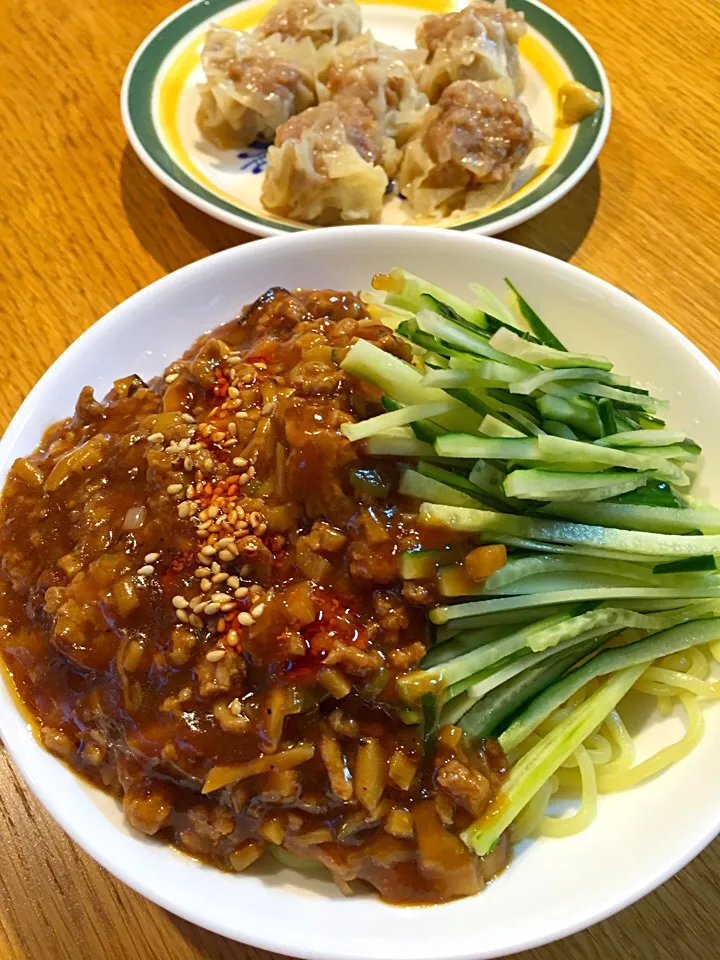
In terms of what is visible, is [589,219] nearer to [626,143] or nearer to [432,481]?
[626,143]

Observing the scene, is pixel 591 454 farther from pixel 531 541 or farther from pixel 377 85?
pixel 377 85

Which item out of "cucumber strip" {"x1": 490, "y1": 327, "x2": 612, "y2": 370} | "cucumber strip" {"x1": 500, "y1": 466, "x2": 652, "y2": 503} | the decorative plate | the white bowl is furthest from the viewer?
the decorative plate

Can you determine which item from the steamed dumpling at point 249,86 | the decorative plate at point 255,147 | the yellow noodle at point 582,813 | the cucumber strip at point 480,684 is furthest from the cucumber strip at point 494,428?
→ the steamed dumpling at point 249,86

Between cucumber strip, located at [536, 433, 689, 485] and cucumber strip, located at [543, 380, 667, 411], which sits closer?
cucumber strip, located at [536, 433, 689, 485]

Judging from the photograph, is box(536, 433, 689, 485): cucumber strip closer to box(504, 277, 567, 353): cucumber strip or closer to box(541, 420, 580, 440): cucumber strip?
box(541, 420, 580, 440): cucumber strip

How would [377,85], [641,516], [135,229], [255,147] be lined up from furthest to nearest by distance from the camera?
[255,147] → [377,85] → [135,229] → [641,516]

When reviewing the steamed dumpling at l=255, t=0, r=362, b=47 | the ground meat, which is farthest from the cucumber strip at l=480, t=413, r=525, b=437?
the steamed dumpling at l=255, t=0, r=362, b=47

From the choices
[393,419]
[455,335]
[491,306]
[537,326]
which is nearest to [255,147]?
[491,306]
